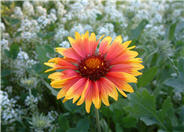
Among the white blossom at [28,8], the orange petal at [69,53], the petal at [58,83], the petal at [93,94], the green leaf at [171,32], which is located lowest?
the green leaf at [171,32]

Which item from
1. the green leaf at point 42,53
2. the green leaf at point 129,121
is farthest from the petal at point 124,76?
the green leaf at point 42,53

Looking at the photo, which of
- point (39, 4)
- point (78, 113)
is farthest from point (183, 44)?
point (39, 4)

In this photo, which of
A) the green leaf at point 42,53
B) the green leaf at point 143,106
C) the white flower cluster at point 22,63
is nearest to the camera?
the green leaf at point 143,106

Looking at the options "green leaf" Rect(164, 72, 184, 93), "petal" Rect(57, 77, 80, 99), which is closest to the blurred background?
"green leaf" Rect(164, 72, 184, 93)

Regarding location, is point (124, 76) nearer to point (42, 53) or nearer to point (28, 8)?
point (42, 53)

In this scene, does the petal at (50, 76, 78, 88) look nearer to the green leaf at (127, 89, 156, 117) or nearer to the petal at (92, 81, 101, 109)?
the petal at (92, 81, 101, 109)

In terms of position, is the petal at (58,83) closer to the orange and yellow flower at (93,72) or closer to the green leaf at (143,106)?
the orange and yellow flower at (93,72)
